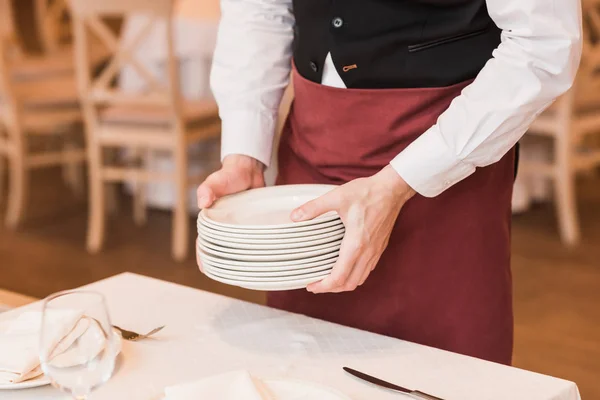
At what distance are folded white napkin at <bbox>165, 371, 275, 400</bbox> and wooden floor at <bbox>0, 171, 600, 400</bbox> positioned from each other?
1.77 m

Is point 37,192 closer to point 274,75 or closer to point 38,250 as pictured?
point 38,250

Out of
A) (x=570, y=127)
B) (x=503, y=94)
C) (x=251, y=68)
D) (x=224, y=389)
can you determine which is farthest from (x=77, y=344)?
(x=570, y=127)

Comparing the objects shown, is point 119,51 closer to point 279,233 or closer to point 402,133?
point 402,133

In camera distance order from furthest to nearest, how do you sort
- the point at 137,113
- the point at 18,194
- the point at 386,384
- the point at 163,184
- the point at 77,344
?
the point at 163,184 → the point at 18,194 → the point at 137,113 → the point at 386,384 → the point at 77,344

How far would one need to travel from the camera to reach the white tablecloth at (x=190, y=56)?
3998mm

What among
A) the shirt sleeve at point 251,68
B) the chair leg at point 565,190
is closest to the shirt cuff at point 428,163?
the shirt sleeve at point 251,68

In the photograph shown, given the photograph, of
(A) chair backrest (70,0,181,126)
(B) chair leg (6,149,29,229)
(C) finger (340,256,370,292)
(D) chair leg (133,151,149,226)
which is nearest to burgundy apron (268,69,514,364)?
(C) finger (340,256,370,292)

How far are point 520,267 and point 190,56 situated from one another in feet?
5.95

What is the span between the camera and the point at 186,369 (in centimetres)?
105

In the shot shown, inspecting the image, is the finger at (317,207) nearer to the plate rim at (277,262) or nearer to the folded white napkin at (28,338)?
the plate rim at (277,262)

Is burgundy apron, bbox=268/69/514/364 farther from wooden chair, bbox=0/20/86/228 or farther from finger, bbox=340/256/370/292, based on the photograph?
wooden chair, bbox=0/20/86/228

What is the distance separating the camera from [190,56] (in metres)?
4.02

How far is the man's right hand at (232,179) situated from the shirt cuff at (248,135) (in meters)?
0.01

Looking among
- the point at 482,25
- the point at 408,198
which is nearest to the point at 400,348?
the point at 408,198
